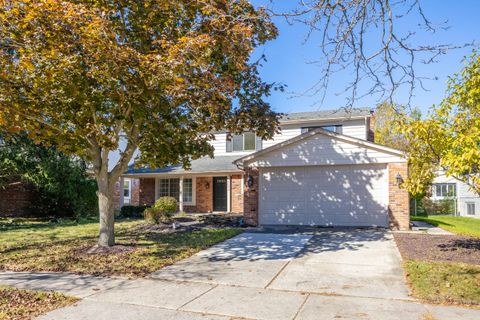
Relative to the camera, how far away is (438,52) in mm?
4090

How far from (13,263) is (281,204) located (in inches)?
377

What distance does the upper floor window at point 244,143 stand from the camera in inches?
827

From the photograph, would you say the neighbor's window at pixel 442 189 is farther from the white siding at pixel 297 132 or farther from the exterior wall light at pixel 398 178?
the exterior wall light at pixel 398 178

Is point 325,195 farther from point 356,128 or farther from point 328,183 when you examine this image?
point 356,128

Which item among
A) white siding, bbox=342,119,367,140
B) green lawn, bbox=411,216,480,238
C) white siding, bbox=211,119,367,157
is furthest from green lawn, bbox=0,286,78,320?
white siding, bbox=342,119,367,140

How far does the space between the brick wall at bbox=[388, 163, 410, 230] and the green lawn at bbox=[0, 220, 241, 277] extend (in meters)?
5.61

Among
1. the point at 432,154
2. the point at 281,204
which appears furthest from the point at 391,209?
the point at 432,154

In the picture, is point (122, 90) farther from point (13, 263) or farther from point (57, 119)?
point (13, 263)

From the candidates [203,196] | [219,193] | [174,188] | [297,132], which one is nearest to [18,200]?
[174,188]

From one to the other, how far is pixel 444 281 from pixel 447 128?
11.5 feet

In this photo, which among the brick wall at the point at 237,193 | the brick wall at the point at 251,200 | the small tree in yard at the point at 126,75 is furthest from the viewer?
the brick wall at the point at 237,193

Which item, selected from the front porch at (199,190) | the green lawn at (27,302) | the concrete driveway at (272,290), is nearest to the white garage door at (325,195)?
the concrete driveway at (272,290)

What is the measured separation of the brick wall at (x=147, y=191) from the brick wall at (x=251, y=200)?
8.79 metres

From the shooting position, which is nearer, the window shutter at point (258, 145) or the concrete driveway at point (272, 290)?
the concrete driveway at point (272, 290)
